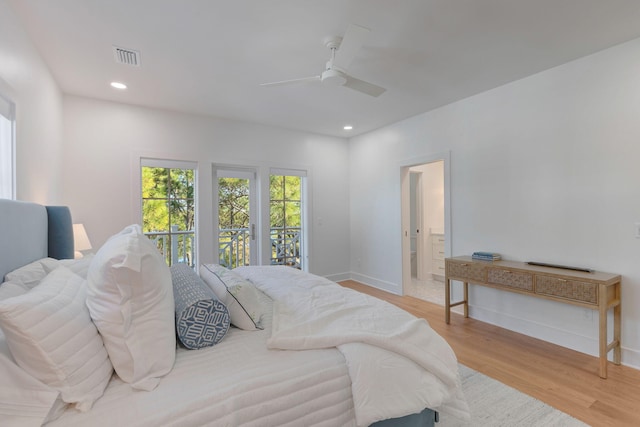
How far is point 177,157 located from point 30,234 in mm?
2456

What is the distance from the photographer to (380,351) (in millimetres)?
1285

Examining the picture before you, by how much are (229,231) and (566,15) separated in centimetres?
426

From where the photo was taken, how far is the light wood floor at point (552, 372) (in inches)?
74.0

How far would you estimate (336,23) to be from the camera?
2.09 m

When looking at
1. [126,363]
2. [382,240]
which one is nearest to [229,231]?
[382,240]

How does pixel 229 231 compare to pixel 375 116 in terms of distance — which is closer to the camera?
pixel 375 116

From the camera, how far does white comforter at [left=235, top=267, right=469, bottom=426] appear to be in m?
1.19

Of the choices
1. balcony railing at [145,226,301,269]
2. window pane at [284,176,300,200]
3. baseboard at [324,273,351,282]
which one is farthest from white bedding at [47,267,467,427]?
baseboard at [324,273,351,282]

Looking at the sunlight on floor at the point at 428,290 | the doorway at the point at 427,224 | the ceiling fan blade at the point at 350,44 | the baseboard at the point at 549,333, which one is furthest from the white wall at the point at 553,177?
the ceiling fan blade at the point at 350,44

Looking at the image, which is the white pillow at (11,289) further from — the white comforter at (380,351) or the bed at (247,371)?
the white comforter at (380,351)

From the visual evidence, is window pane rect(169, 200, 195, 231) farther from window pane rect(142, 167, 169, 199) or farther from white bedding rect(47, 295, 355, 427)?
white bedding rect(47, 295, 355, 427)

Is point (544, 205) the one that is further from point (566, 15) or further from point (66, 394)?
point (66, 394)

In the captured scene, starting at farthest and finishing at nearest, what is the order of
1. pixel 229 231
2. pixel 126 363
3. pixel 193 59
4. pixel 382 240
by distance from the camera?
pixel 382 240, pixel 229 231, pixel 193 59, pixel 126 363

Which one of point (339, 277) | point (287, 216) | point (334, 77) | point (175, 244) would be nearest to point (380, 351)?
point (334, 77)
